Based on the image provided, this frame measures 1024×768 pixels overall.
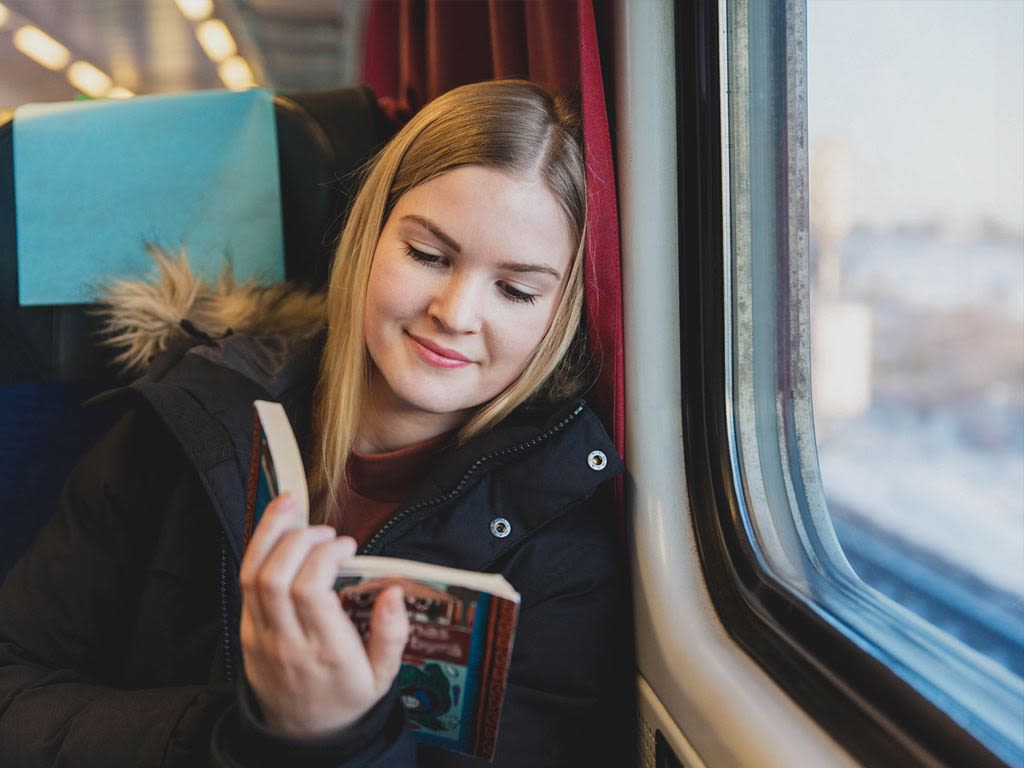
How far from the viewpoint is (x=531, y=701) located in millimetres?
1092

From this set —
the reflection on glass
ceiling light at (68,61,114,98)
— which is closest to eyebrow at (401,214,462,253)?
the reflection on glass

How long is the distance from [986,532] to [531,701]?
23.7 inches

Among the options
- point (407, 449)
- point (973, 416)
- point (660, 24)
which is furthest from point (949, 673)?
point (660, 24)

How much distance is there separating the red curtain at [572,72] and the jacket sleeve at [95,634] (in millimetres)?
707

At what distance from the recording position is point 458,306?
3.71 feet

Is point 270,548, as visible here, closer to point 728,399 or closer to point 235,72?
point 728,399

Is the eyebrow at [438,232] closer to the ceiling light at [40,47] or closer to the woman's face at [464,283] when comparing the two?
the woman's face at [464,283]

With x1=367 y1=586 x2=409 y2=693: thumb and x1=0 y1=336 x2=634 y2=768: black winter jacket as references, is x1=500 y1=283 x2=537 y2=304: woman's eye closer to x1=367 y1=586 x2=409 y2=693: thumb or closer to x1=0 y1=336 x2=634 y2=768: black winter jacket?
x1=0 y1=336 x2=634 y2=768: black winter jacket

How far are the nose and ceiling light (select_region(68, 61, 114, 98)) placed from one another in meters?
3.85

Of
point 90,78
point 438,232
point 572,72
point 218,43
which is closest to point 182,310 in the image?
point 438,232

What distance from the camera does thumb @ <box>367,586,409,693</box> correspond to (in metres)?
0.72

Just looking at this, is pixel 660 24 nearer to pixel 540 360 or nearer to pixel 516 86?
pixel 516 86

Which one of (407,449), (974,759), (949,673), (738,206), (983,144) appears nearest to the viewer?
(974,759)

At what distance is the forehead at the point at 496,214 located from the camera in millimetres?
1143
